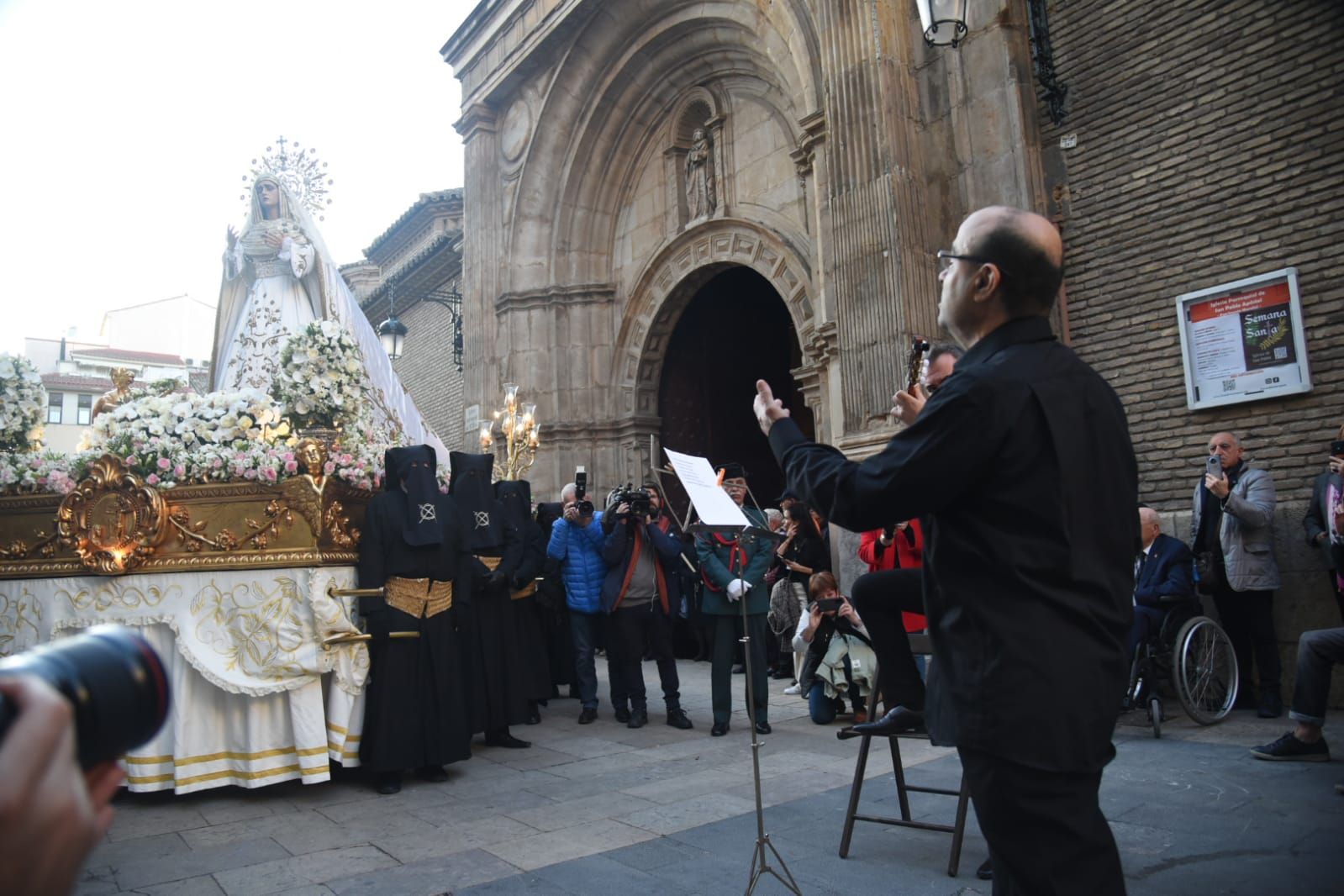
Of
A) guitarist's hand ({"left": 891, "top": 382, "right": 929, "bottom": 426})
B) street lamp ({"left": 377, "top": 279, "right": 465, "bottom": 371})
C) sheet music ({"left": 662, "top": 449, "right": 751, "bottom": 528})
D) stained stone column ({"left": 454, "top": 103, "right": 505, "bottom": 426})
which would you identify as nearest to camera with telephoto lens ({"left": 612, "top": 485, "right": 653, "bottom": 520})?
sheet music ({"left": 662, "top": 449, "right": 751, "bottom": 528})

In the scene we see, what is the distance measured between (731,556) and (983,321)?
5315mm

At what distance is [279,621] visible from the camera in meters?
5.43

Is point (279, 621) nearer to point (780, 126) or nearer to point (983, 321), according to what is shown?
point (983, 321)

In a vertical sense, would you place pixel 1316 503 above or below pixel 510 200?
below

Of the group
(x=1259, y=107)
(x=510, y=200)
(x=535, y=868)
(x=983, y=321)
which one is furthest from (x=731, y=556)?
(x=510, y=200)

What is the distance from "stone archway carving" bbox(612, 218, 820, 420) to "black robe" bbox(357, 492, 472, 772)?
7507 millimetres

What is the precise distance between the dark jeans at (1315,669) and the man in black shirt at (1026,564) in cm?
397

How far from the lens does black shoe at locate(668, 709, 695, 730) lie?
7.18 metres

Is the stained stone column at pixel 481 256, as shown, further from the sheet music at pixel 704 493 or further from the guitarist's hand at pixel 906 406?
the guitarist's hand at pixel 906 406

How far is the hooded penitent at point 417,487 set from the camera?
5.73 meters

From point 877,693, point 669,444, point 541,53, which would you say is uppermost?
point 541,53

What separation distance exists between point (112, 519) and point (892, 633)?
4.82 m

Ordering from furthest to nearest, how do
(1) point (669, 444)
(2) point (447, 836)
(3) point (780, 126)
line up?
(1) point (669, 444) → (3) point (780, 126) → (2) point (447, 836)

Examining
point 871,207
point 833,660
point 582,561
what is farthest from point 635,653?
point 871,207
